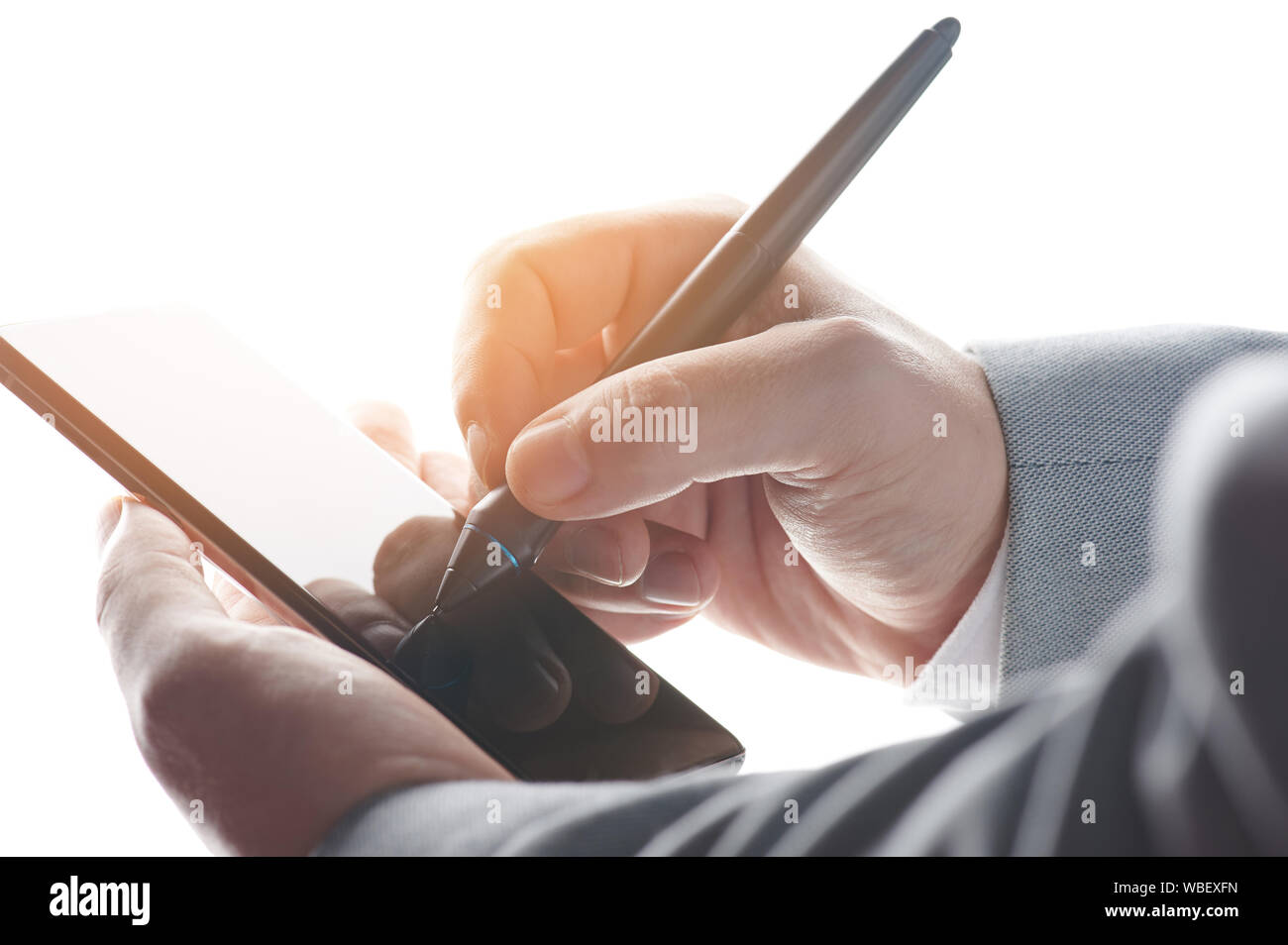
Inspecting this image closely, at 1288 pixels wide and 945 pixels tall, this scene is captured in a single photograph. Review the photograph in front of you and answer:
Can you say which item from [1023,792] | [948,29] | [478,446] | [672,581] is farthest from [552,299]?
[1023,792]

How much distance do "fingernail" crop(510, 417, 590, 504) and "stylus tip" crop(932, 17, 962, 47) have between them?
39cm

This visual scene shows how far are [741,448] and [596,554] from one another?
169 millimetres

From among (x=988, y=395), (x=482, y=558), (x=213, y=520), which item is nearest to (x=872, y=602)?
(x=988, y=395)

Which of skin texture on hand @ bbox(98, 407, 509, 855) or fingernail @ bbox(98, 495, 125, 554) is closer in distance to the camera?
skin texture on hand @ bbox(98, 407, 509, 855)

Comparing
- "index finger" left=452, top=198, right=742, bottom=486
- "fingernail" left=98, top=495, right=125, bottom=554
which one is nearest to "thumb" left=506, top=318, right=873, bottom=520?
"index finger" left=452, top=198, right=742, bottom=486

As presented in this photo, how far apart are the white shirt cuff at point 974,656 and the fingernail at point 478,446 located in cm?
32

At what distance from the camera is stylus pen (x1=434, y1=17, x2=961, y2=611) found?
20.6 inches

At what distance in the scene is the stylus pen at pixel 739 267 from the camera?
0.52m

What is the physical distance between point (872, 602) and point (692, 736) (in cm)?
23

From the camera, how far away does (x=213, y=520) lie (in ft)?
1.74

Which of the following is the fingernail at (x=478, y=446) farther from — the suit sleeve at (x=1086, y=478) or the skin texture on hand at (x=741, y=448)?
the suit sleeve at (x=1086, y=478)

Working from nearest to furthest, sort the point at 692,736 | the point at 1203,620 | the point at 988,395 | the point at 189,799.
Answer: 1. the point at 1203,620
2. the point at 189,799
3. the point at 692,736
4. the point at 988,395

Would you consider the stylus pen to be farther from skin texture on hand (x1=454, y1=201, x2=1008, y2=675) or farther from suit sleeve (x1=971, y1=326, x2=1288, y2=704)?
suit sleeve (x1=971, y1=326, x2=1288, y2=704)
